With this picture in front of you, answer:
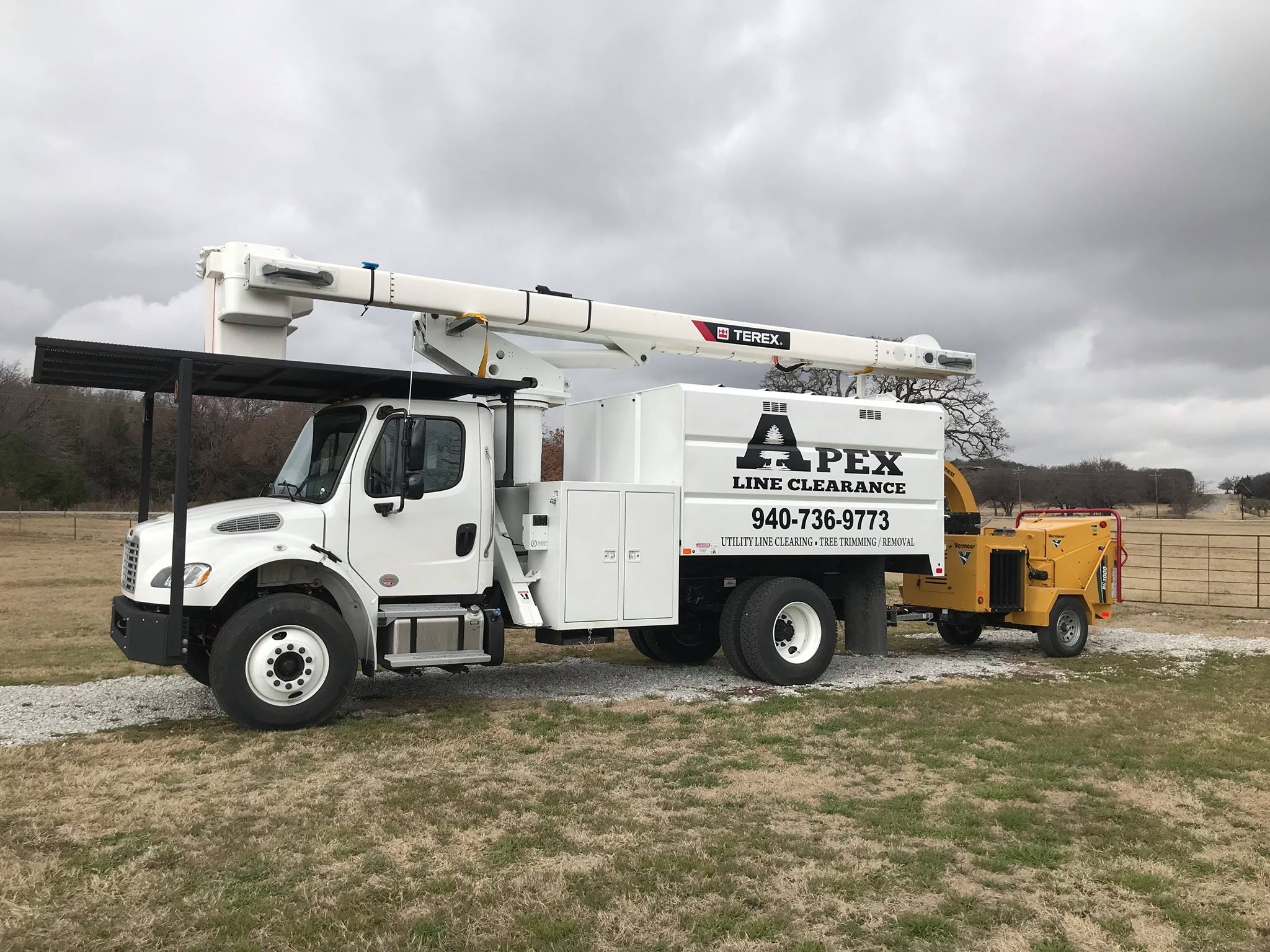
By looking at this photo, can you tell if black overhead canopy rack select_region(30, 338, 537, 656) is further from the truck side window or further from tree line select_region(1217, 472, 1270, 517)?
tree line select_region(1217, 472, 1270, 517)

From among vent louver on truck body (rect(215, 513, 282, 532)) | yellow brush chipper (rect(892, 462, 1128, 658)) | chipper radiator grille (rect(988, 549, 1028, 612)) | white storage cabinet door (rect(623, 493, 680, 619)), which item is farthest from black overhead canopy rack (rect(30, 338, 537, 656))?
chipper radiator grille (rect(988, 549, 1028, 612))

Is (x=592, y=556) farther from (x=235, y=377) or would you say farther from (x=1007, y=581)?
(x=1007, y=581)

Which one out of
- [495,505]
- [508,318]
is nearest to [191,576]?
[495,505]

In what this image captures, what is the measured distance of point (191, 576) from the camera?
746cm

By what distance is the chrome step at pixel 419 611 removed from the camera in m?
8.23

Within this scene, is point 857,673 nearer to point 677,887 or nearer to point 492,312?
point 492,312

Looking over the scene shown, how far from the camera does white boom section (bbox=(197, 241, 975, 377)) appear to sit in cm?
829

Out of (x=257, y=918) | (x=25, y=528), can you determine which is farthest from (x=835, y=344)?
(x=25, y=528)

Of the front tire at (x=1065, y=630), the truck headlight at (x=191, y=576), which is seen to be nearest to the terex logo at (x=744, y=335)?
the front tire at (x=1065, y=630)

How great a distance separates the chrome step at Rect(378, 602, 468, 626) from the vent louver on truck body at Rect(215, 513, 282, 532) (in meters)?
1.12

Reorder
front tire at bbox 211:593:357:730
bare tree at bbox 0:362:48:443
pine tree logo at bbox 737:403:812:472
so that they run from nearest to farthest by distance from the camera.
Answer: front tire at bbox 211:593:357:730 → pine tree logo at bbox 737:403:812:472 → bare tree at bbox 0:362:48:443

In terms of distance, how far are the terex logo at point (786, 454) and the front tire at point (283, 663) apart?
4240 millimetres

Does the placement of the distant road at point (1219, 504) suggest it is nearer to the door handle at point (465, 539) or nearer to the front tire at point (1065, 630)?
the front tire at point (1065, 630)

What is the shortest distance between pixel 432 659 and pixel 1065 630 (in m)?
8.36
